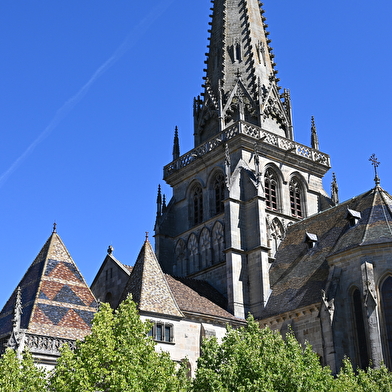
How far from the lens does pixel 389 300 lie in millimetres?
30516

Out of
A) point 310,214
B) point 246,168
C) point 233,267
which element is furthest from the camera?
point 310,214

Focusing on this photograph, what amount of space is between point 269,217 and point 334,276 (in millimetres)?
9414

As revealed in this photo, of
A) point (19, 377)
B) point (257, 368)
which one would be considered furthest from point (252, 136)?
point (19, 377)

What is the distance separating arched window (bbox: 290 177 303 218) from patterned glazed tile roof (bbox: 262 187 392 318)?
221 cm

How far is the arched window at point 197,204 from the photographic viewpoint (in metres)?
43.9

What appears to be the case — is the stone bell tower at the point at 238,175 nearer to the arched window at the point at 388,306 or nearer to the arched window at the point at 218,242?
the arched window at the point at 218,242

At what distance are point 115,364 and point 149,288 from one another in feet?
38.4

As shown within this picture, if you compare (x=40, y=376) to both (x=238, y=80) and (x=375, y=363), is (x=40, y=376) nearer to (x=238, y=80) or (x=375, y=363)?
(x=375, y=363)

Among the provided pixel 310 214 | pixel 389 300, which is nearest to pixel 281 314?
pixel 389 300

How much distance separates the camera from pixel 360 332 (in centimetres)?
3095

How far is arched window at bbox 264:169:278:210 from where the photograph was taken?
42250 millimetres

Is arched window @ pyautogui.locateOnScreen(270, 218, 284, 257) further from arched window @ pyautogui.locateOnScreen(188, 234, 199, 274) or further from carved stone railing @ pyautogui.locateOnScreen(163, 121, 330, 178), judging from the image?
carved stone railing @ pyautogui.locateOnScreen(163, 121, 330, 178)

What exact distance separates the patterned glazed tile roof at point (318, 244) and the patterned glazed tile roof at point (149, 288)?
570cm

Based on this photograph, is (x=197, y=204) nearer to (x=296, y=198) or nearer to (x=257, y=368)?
(x=296, y=198)
